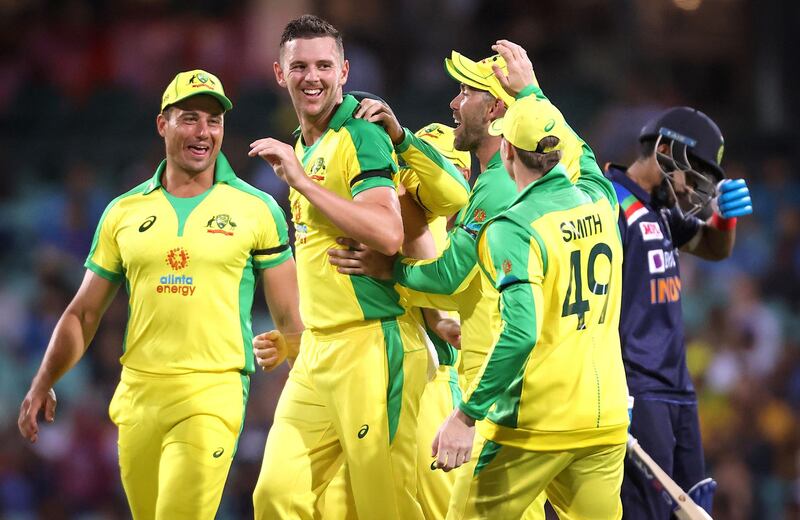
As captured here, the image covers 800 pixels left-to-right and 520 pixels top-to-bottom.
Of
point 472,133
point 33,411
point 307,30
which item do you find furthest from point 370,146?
point 33,411

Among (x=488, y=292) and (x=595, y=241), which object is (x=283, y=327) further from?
(x=595, y=241)

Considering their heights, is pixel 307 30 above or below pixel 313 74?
above

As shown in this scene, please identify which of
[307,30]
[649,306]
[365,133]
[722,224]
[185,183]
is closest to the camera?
→ [365,133]

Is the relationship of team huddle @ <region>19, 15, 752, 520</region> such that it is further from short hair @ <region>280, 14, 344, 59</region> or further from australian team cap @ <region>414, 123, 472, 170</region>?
australian team cap @ <region>414, 123, 472, 170</region>

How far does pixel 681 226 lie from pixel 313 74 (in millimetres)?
2236

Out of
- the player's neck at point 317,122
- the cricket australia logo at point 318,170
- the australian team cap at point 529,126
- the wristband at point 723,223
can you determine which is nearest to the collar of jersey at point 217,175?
the player's neck at point 317,122

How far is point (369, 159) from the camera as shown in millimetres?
5219

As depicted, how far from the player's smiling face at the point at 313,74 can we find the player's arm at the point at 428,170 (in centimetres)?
15

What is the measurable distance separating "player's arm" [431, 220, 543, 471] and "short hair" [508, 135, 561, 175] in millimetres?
336

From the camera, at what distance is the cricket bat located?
19.0 ft

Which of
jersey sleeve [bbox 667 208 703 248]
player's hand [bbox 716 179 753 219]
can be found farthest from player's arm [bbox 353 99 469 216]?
player's hand [bbox 716 179 753 219]

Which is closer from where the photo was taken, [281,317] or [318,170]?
[318,170]

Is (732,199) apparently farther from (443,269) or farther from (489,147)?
(443,269)

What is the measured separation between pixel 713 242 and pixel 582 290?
2.43 metres
